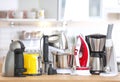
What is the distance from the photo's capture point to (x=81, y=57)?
206 cm

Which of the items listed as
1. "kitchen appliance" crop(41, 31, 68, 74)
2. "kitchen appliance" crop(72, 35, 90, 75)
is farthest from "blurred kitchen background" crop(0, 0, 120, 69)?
"kitchen appliance" crop(72, 35, 90, 75)

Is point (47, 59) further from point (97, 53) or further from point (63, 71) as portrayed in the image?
point (97, 53)

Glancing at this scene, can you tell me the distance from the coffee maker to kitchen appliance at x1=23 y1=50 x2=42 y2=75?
0.41 metres

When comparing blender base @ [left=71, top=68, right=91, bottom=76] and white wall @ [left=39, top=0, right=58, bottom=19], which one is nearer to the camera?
blender base @ [left=71, top=68, right=91, bottom=76]

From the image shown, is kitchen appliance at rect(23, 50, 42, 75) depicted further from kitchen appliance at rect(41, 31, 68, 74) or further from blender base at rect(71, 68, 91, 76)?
blender base at rect(71, 68, 91, 76)

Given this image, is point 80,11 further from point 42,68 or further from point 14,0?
point 42,68

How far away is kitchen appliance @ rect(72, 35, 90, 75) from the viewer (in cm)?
203

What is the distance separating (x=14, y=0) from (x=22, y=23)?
391 mm

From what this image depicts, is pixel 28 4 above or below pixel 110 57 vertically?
above

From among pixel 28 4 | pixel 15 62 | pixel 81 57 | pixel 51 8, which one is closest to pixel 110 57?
pixel 81 57

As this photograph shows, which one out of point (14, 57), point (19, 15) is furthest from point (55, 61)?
point (19, 15)

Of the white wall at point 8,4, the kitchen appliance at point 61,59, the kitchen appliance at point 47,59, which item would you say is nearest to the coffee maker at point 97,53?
the kitchen appliance at point 61,59

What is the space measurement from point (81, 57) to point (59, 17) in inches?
89.7

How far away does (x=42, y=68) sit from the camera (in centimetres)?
208
